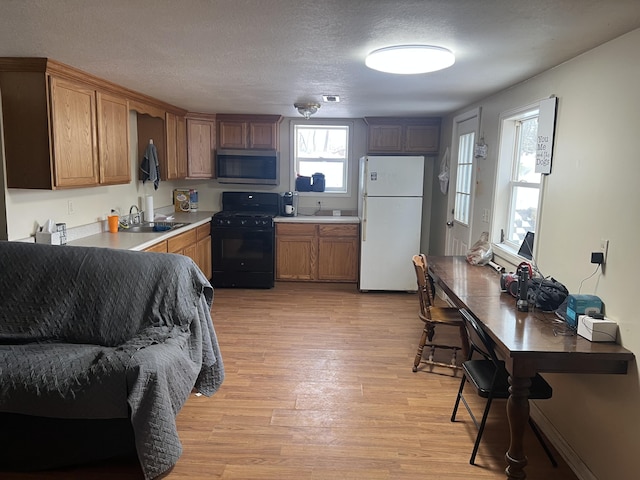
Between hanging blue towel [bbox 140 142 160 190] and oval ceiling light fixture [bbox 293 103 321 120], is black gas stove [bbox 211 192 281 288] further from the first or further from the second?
oval ceiling light fixture [bbox 293 103 321 120]

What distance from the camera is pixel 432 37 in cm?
227

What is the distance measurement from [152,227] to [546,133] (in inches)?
143

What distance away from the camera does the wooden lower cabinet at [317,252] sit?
5.85 meters

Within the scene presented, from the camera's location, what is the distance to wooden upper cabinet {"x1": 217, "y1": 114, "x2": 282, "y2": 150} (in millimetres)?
5895

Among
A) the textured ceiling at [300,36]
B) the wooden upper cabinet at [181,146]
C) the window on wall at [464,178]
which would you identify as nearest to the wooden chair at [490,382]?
the textured ceiling at [300,36]

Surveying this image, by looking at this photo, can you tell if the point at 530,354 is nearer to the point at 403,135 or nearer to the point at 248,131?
the point at 403,135

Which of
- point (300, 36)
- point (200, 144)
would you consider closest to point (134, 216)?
point (200, 144)

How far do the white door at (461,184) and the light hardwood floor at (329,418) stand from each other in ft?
3.57

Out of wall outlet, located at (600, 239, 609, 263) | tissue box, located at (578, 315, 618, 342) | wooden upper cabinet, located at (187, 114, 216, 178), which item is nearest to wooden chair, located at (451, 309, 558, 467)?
tissue box, located at (578, 315, 618, 342)

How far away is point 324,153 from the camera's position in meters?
6.34

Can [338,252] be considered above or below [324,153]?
below

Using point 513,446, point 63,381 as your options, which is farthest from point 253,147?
point 513,446

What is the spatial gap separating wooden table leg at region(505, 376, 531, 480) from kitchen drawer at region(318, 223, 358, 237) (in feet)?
12.4

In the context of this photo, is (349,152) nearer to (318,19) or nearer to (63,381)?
(318,19)
